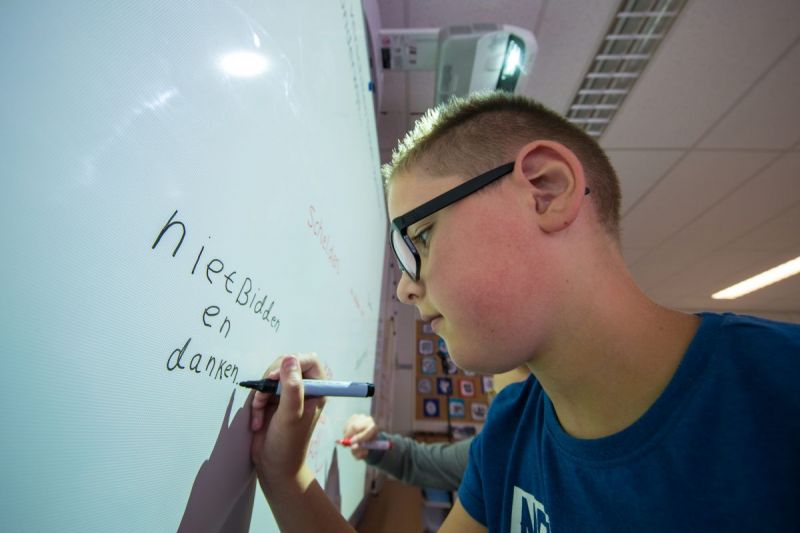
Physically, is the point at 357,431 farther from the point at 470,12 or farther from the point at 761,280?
the point at 761,280

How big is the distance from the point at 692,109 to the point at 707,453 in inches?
74.2

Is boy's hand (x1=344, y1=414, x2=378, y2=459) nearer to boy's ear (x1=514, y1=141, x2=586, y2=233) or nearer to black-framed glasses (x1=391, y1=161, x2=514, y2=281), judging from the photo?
black-framed glasses (x1=391, y1=161, x2=514, y2=281)

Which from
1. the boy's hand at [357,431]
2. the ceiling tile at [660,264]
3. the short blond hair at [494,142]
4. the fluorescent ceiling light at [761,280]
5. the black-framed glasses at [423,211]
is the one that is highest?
the fluorescent ceiling light at [761,280]

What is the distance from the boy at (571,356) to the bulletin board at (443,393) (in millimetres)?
2386

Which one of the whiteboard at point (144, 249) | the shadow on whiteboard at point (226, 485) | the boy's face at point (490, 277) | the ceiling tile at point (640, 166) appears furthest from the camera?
the ceiling tile at point (640, 166)

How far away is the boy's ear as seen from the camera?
0.40 m

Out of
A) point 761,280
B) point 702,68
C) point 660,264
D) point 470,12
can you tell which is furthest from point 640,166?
point 761,280

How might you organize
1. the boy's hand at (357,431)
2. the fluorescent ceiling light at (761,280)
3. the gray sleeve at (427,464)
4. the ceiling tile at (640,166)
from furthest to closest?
the fluorescent ceiling light at (761,280) < the ceiling tile at (640,166) < the gray sleeve at (427,464) < the boy's hand at (357,431)

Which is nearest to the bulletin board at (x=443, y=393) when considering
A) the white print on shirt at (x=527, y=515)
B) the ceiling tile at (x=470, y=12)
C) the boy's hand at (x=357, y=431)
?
the boy's hand at (x=357, y=431)

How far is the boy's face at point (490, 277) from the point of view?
1.25 ft

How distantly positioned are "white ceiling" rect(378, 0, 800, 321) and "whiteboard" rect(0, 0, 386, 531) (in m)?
1.12

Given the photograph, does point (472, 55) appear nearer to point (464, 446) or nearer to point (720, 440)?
point (720, 440)

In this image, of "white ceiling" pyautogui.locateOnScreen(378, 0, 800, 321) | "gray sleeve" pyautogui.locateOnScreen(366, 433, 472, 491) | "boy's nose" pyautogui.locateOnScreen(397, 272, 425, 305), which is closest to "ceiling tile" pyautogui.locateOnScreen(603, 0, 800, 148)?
"white ceiling" pyautogui.locateOnScreen(378, 0, 800, 321)

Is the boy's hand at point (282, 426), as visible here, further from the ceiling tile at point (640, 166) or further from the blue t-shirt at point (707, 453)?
the ceiling tile at point (640, 166)
